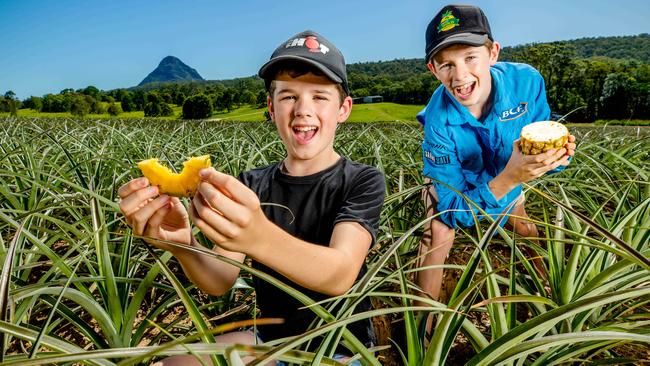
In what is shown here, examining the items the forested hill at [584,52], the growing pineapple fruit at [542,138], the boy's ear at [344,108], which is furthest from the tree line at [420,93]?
the boy's ear at [344,108]

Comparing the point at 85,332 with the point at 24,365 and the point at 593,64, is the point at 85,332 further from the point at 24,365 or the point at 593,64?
the point at 593,64

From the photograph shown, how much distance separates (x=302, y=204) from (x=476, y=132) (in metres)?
0.86

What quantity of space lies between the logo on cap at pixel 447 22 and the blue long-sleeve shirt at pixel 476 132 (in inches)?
9.4

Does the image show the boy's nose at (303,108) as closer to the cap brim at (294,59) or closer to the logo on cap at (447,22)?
the cap brim at (294,59)

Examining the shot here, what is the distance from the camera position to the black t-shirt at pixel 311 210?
1.08m

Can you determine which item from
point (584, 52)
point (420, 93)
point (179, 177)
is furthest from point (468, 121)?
point (584, 52)

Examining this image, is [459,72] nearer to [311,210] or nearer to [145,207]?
[311,210]

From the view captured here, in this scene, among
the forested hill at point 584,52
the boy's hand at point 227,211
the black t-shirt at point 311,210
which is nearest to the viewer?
the boy's hand at point 227,211

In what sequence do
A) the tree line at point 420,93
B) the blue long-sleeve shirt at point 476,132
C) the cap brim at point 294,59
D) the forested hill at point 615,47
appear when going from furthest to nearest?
the forested hill at point 615,47 → the tree line at point 420,93 → the blue long-sleeve shirt at point 476,132 → the cap brim at point 294,59

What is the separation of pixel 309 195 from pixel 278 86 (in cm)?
29

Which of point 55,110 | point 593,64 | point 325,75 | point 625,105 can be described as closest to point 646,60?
point 593,64

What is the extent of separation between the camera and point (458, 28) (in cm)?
153

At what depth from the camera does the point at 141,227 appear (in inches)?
29.2

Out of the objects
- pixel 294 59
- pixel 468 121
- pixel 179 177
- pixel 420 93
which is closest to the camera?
pixel 179 177
